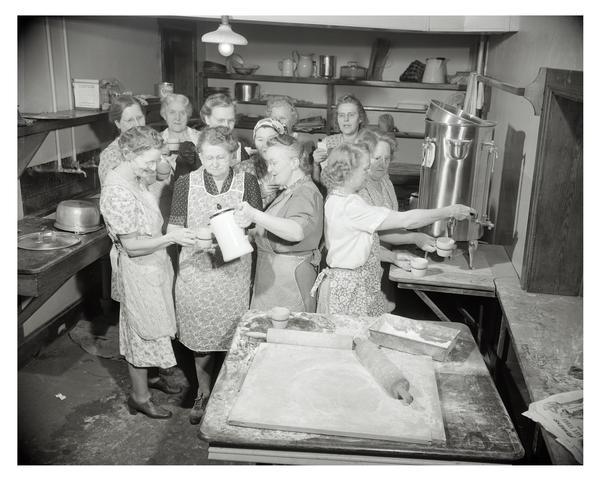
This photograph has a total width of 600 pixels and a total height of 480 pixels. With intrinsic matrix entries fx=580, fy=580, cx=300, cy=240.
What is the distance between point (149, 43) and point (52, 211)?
104 inches

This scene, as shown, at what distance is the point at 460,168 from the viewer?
3607mm

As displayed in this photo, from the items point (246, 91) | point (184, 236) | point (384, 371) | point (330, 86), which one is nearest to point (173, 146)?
point (184, 236)

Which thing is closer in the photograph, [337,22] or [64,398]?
[64,398]

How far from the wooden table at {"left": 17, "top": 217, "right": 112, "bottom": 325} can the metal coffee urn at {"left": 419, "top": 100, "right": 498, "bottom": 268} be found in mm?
2151

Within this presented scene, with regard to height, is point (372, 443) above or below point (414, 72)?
below

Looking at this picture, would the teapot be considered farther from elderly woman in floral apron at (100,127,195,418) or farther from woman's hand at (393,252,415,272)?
elderly woman in floral apron at (100,127,195,418)

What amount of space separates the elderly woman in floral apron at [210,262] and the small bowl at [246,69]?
432 centimetres

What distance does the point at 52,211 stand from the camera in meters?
4.34

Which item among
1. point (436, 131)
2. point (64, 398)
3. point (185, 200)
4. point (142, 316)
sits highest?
point (436, 131)

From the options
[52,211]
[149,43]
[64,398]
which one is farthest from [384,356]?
[149,43]

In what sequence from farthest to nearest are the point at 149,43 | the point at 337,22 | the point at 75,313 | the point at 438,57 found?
the point at 438,57, the point at 149,43, the point at 337,22, the point at 75,313

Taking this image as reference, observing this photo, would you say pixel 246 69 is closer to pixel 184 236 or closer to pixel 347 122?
pixel 347 122

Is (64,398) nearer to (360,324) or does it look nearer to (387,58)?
(360,324)

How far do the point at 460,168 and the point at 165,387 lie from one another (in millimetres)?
2333
